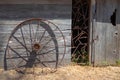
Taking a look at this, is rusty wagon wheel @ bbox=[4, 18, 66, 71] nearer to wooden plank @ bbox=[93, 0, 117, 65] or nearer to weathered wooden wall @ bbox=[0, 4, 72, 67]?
weathered wooden wall @ bbox=[0, 4, 72, 67]

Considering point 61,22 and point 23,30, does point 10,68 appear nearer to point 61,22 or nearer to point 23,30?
point 23,30

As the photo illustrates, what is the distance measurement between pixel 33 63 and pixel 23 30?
867mm

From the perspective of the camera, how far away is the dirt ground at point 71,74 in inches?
317

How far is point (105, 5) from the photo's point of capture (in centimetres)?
882

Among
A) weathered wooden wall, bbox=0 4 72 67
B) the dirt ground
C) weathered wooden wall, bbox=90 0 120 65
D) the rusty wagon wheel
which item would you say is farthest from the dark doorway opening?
the rusty wagon wheel

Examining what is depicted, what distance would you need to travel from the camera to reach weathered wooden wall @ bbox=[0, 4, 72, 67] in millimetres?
8273

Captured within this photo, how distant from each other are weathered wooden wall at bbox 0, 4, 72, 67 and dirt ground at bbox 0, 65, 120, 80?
24.0 inches

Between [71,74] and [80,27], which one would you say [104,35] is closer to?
[80,27]

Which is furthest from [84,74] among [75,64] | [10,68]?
[10,68]

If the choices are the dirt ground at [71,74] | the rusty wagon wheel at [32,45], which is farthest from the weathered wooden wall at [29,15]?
the dirt ground at [71,74]

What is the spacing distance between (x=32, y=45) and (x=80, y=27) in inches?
59.4

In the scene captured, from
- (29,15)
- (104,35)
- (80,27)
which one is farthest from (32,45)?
(104,35)

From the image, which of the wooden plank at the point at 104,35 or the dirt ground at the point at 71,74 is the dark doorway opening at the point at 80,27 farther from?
the dirt ground at the point at 71,74

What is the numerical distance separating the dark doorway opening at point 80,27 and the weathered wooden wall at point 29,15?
619mm
